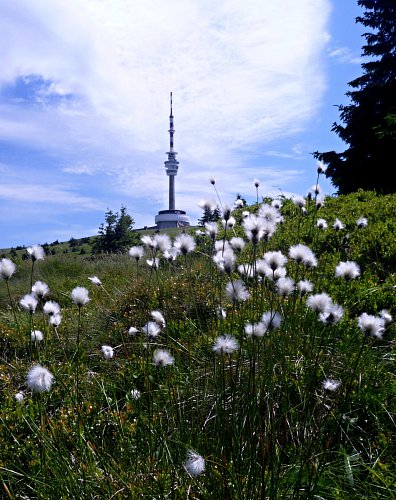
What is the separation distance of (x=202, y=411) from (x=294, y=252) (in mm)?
956

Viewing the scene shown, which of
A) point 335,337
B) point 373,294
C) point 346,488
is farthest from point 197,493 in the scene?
point 373,294

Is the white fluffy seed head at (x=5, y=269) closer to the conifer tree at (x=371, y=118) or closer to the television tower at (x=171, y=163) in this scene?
the conifer tree at (x=371, y=118)

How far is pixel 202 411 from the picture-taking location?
2693 mm

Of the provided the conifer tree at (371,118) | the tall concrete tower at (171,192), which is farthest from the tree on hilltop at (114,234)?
the tall concrete tower at (171,192)

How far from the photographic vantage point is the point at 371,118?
18578 mm

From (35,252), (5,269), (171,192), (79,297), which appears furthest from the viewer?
(171,192)

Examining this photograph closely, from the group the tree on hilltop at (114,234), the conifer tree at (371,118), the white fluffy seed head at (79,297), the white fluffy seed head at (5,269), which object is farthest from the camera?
the tree on hilltop at (114,234)

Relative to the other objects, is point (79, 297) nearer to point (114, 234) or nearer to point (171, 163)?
point (114, 234)

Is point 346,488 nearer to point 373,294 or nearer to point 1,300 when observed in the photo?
point 373,294

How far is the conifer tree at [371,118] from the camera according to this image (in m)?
16.9

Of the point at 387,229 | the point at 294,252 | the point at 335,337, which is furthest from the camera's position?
the point at 387,229

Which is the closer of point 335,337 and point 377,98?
point 335,337

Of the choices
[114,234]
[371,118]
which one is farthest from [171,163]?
[371,118]

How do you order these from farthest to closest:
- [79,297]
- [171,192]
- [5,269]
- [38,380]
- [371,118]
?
[171,192]
[371,118]
[5,269]
[79,297]
[38,380]
